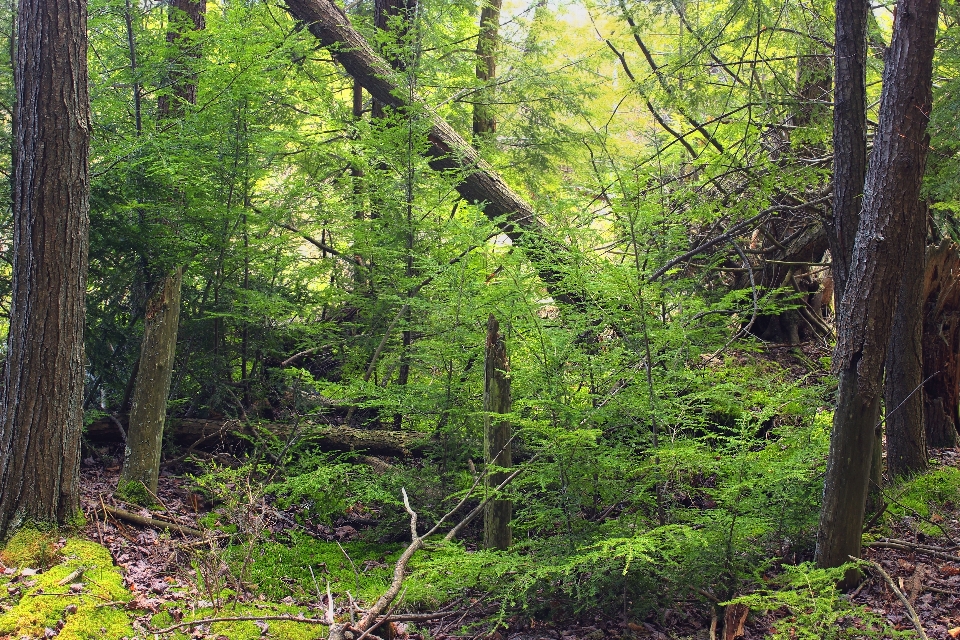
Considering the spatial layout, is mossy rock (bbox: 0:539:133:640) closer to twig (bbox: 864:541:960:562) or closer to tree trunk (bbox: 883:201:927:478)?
twig (bbox: 864:541:960:562)

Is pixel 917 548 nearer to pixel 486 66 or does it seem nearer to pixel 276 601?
pixel 276 601

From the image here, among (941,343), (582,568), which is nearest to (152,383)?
(582,568)

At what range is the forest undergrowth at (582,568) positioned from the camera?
13.2ft

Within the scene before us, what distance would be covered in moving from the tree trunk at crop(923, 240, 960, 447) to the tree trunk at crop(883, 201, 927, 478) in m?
1.18

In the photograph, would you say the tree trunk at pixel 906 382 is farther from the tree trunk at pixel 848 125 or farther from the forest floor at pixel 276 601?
the tree trunk at pixel 848 125

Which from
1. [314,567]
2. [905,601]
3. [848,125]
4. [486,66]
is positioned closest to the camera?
[905,601]

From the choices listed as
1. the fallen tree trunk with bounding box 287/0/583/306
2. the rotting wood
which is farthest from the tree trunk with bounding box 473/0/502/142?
the rotting wood

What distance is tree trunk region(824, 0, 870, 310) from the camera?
465 cm

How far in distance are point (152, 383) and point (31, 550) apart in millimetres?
1498

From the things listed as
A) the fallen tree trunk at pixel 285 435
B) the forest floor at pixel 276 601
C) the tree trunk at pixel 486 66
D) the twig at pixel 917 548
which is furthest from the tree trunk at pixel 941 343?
the tree trunk at pixel 486 66

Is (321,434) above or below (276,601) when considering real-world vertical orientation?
above

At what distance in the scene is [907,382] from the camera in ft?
19.5

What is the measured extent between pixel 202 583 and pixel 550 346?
2755 mm

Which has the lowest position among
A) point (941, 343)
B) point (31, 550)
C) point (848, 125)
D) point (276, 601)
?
point (276, 601)
